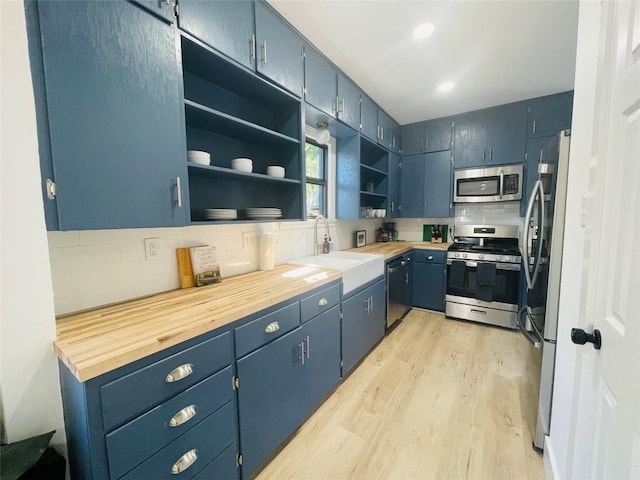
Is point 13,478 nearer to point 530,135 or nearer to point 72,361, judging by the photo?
point 72,361

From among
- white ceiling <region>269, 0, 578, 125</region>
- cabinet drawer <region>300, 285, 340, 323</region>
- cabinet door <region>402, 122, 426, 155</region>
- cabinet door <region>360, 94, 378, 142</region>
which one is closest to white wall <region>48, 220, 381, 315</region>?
cabinet drawer <region>300, 285, 340, 323</region>

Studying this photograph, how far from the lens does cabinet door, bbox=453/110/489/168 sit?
3312mm

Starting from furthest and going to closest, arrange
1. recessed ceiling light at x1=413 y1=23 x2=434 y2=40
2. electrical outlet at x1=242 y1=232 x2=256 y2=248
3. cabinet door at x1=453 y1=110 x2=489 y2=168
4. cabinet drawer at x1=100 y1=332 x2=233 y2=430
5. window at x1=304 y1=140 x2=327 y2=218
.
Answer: cabinet door at x1=453 y1=110 x2=489 y2=168 → window at x1=304 y1=140 x2=327 y2=218 → electrical outlet at x1=242 y1=232 x2=256 y2=248 → recessed ceiling light at x1=413 y1=23 x2=434 y2=40 → cabinet drawer at x1=100 y1=332 x2=233 y2=430

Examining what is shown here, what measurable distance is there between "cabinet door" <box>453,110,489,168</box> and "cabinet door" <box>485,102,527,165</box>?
2.6 inches

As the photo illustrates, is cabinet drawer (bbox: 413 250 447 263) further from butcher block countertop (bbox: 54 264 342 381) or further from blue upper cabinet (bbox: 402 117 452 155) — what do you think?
butcher block countertop (bbox: 54 264 342 381)

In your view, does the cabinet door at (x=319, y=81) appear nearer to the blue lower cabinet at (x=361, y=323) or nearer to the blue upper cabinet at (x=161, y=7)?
the blue upper cabinet at (x=161, y=7)

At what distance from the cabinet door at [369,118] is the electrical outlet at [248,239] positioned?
1.70 meters

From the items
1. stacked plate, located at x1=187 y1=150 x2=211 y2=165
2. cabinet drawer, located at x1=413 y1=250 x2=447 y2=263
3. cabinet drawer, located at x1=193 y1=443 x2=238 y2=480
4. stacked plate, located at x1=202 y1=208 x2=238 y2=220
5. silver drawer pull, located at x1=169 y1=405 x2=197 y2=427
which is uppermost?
stacked plate, located at x1=187 y1=150 x2=211 y2=165

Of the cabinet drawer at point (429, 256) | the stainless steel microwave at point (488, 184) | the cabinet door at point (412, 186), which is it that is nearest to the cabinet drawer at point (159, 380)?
the cabinet drawer at point (429, 256)

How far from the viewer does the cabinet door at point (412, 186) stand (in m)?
3.78

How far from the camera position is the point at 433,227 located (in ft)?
12.7

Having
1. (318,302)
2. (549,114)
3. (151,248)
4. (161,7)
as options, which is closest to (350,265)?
(318,302)

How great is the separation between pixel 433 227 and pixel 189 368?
3720 mm

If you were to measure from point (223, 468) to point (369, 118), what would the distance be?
3133 mm
